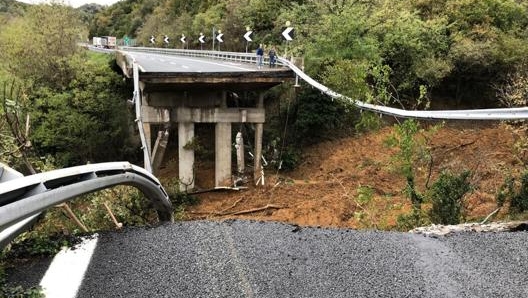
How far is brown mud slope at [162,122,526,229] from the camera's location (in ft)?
57.6

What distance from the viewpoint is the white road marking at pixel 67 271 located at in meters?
4.45

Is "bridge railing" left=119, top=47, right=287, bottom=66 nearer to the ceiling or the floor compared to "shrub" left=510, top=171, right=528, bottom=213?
nearer to the ceiling

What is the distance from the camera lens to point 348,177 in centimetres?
2177

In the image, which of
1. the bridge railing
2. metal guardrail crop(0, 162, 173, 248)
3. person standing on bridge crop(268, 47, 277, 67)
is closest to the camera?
metal guardrail crop(0, 162, 173, 248)

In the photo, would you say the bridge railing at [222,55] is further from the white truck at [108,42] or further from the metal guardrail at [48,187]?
the metal guardrail at [48,187]

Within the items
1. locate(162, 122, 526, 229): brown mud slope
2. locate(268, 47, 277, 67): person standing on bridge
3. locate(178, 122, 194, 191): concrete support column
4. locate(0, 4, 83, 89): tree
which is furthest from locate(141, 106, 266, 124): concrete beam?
locate(0, 4, 83, 89): tree

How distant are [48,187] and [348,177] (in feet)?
59.7

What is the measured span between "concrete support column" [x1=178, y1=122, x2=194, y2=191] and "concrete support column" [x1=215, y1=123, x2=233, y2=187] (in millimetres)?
1183

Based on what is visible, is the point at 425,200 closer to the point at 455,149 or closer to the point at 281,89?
the point at 455,149

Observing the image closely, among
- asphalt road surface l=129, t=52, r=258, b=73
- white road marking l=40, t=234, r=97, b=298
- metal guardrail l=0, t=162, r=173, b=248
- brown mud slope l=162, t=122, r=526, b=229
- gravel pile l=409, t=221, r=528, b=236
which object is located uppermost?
metal guardrail l=0, t=162, r=173, b=248

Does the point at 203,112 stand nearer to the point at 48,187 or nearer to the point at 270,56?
the point at 270,56

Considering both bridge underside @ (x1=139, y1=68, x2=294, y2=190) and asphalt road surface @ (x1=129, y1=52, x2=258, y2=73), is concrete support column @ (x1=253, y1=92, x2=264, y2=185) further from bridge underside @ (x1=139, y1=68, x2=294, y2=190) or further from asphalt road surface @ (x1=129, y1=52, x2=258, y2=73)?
asphalt road surface @ (x1=129, y1=52, x2=258, y2=73)

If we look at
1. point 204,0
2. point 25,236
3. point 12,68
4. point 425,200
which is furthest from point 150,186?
point 204,0

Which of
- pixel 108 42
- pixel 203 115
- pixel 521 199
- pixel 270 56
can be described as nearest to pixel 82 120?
pixel 203 115
